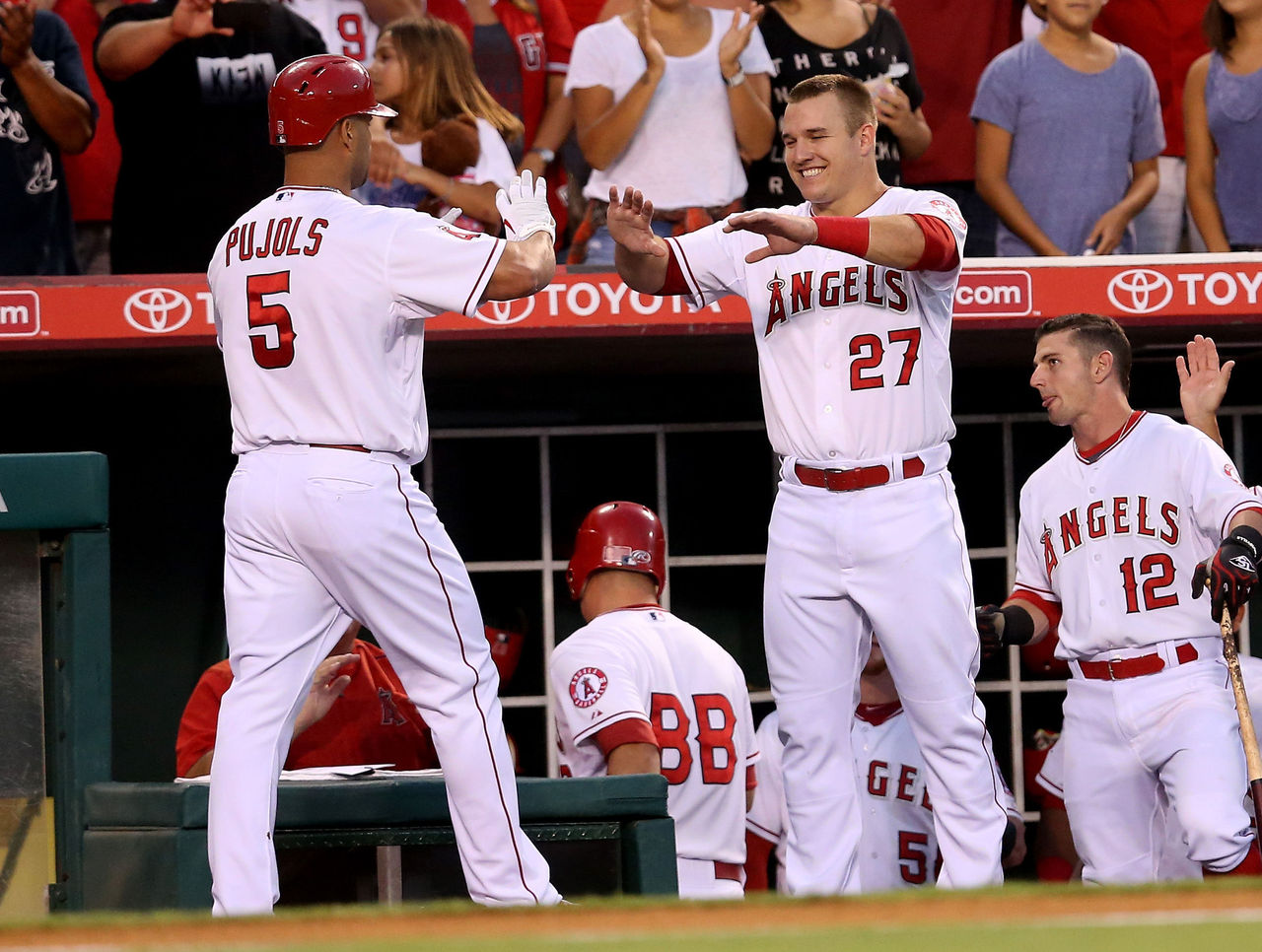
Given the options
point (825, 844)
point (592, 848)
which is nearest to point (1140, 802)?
point (825, 844)

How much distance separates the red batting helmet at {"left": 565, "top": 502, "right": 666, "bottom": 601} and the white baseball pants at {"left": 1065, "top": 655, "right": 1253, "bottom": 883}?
4.10 ft

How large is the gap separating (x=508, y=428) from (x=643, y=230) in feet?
8.14

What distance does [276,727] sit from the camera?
347 centimetres

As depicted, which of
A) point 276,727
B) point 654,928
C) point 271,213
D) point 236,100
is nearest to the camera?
point 654,928

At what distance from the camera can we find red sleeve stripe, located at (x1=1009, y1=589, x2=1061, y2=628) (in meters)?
4.79

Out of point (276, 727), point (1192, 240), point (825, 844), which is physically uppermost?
point (1192, 240)

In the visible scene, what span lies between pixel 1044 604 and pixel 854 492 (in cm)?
116

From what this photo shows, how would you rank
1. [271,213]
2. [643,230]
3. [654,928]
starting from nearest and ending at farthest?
[654,928], [271,213], [643,230]

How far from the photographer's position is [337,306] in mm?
3592

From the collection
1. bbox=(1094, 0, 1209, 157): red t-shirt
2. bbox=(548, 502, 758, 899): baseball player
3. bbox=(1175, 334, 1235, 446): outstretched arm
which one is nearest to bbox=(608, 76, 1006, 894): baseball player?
bbox=(548, 502, 758, 899): baseball player

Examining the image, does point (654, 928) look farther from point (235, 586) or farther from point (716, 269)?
point (716, 269)

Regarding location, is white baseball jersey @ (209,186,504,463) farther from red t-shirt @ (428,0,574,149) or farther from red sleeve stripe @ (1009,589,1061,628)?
red t-shirt @ (428,0,574,149)

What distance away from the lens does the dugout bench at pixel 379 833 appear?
146 inches

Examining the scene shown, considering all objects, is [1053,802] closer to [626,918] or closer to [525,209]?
[525,209]
